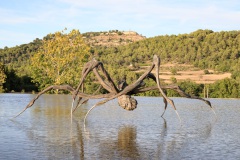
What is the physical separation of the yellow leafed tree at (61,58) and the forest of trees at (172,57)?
4.46 meters

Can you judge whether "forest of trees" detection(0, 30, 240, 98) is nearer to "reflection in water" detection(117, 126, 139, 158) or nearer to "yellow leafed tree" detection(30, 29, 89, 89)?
"yellow leafed tree" detection(30, 29, 89, 89)

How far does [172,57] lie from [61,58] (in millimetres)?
48816

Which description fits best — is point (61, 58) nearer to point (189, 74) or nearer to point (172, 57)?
point (189, 74)

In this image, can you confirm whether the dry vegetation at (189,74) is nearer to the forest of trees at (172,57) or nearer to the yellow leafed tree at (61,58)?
the forest of trees at (172,57)

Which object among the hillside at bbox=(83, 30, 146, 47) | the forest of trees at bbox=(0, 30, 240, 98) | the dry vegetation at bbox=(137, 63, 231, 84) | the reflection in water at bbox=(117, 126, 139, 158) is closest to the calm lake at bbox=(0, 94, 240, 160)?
the reflection in water at bbox=(117, 126, 139, 158)

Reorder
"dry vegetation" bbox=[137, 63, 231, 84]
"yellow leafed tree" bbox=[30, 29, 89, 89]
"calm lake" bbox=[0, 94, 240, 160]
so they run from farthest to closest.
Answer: "dry vegetation" bbox=[137, 63, 231, 84], "yellow leafed tree" bbox=[30, 29, 89, 89], "calm lake" bbox=[0, 94, 240, 160]

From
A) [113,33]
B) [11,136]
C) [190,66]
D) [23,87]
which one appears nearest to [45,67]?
[23,87]

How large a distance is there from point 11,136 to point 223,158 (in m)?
6.14

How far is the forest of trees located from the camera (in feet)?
219

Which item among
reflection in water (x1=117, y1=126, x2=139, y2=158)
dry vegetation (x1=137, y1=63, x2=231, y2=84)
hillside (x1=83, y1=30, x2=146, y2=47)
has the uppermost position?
hillside (x1=83, y1=30, x2=146, y2=47)

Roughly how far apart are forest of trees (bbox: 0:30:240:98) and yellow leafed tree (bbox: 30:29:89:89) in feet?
14.6

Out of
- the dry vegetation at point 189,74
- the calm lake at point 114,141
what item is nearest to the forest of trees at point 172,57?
the dry vegetation at point 189,74

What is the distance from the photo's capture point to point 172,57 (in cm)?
10388

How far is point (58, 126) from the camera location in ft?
48.9
